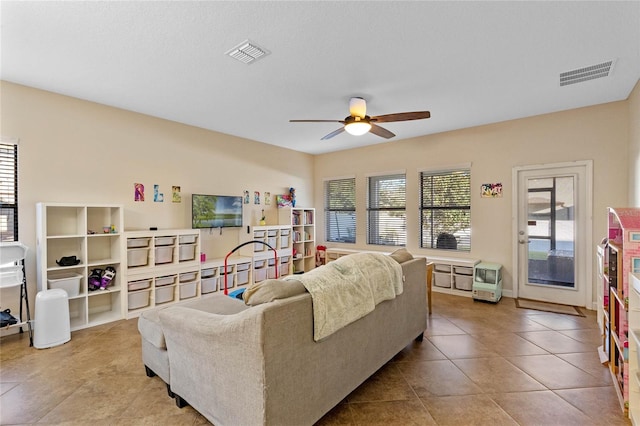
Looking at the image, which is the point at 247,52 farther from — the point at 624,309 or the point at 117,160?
the point at 624,309

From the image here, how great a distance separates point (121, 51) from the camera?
2674mm

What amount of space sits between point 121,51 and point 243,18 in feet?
4.15

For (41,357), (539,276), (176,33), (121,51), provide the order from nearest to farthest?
1. (176,33)
2. (121,51)
3. (41,357)
4. (539,276)

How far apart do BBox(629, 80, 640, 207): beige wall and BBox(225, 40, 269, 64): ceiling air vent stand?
13.4 feet

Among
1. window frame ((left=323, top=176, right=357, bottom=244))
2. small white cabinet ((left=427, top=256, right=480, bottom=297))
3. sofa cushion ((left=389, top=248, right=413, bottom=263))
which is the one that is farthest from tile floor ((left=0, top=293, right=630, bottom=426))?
window frame ((left=323, top=176, right=357, bottom=244))

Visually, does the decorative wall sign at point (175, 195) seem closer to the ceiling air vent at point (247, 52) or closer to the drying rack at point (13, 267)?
the drying rack at point (13, 267)

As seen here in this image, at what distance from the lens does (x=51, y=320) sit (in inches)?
123

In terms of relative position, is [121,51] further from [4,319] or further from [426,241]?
[426,241]

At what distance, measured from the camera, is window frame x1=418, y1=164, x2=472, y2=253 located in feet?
17.0

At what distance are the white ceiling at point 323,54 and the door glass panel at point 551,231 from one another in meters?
1.13

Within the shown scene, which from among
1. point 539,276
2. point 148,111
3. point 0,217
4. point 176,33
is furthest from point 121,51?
point 539,276

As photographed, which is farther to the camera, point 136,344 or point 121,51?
point 136,344

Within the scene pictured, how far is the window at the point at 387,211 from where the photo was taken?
5.97 meters

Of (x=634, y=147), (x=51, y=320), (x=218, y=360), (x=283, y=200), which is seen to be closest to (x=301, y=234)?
(x=283, y=200)
